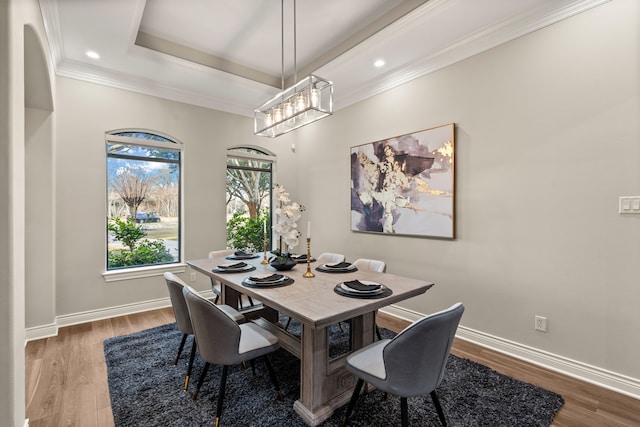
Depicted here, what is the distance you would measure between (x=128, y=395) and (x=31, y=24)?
254 cm

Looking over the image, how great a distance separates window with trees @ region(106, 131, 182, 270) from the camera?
383 cm

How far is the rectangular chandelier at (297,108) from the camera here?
7.84ft

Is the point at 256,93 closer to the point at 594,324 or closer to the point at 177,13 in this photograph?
the point at 177,13

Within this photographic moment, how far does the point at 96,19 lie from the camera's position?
2650 millimetres

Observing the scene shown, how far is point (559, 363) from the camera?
94.7 inches

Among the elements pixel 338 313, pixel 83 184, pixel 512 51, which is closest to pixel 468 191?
pixel 512 51

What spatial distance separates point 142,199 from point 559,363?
4.80 metres

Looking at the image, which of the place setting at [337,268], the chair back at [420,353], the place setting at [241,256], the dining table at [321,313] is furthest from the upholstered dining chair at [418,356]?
the place setting at [241,256]

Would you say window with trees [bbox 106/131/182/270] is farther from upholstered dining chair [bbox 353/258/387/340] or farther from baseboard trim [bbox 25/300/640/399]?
upholstered dining chair [bbox 353/258/387/340]

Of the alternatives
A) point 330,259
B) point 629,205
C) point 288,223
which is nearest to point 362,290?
point 288,223

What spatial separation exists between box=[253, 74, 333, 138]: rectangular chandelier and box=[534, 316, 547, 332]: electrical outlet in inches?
96.8

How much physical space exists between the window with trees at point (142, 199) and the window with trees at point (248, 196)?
0.80m

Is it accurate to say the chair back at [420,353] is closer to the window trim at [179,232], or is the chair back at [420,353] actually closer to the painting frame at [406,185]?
the painting frame at [406,185]

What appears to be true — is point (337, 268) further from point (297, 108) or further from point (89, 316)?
point (89, 316)
